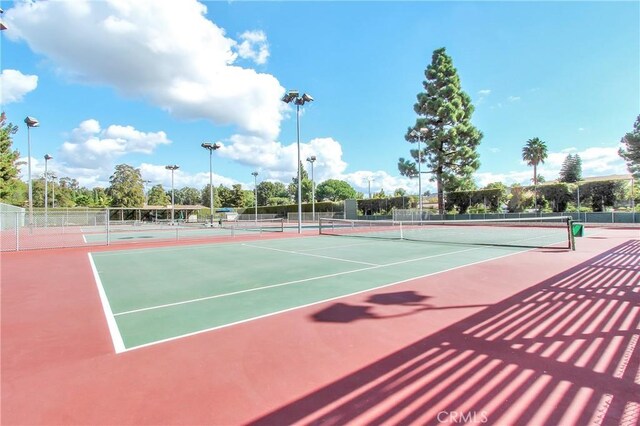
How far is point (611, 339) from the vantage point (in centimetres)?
401

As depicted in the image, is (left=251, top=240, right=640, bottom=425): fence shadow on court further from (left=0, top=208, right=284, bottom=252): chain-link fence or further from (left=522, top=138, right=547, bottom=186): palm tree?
(left=522, top=138, right=547, bottom=186): palm tree

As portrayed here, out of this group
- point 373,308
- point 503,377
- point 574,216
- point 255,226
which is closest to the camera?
point 503,377

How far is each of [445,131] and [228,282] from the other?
37766 mm

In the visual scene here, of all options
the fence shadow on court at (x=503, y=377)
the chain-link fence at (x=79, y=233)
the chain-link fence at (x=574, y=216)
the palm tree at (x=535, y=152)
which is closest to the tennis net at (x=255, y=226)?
the chain-link fence at (x=79, y=233)

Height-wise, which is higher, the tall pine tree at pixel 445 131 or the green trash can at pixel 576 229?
the tall pine tree at pixel 445 131

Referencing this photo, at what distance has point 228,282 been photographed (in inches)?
309

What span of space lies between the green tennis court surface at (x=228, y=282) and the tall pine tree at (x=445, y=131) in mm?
28964

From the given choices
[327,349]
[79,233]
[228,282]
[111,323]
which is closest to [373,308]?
[327,349]

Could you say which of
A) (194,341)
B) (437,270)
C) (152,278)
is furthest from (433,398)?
(152,278)

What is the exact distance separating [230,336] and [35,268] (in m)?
10.1

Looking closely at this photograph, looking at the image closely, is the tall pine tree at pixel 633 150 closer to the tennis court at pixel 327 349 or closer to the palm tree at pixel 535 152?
the palm tree at pixel 535 152

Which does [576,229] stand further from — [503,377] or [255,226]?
[255,226]

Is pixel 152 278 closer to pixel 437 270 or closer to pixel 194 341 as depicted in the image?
pixel 194 341

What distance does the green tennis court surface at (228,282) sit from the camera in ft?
16.7
